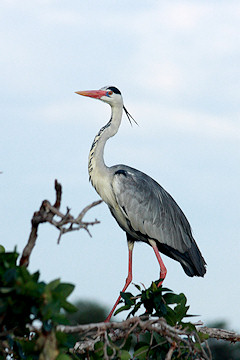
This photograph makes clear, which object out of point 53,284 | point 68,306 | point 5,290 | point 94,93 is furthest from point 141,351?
point 94,93

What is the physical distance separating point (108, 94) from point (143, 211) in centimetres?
183

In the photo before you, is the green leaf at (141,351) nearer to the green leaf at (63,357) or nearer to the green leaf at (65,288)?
the green leaf at (63,357)

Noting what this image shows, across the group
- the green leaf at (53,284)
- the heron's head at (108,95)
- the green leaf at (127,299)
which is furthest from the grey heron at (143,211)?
the green leaf at (53,284)

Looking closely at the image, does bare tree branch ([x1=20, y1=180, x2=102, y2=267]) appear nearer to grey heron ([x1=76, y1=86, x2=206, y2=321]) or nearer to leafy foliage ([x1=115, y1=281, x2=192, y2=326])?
leafy foliage ([x1=115, y1=281, x2=192, y2=326])

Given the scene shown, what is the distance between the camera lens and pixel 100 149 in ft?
27.9

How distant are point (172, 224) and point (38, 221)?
17.1 feet

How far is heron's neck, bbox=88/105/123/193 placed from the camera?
8266 millimetres

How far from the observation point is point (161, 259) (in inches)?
321

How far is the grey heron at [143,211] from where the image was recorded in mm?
8094

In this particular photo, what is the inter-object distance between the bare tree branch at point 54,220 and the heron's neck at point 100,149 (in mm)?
4768

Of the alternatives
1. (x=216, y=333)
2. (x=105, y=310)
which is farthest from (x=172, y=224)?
(x=105, y=310)

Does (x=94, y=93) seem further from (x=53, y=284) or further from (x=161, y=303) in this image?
(x=53, y=284)

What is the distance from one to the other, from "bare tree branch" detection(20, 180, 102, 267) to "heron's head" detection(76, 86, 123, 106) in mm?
5451

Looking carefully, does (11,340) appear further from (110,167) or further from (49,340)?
(110,167)
